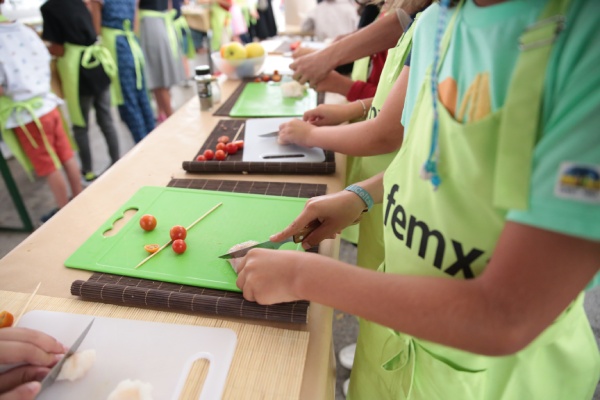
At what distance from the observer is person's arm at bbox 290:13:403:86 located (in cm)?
107

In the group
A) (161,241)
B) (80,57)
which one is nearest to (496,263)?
(161,241)

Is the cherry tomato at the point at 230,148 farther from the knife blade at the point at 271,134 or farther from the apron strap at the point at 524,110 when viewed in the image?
the apron strap at the point at 524,110

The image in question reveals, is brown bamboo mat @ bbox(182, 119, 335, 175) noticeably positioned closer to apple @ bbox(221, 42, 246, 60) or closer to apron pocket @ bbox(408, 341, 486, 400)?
apron pocket @ bbox(408, 341, 486, 400)

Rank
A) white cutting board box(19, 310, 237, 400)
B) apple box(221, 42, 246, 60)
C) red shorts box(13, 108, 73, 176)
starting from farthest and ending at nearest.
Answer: red shorts box(13, 108, 73, 176) < apple box(221, 42, 246, 60) < white cutting board box(19, 310, 237, 400)

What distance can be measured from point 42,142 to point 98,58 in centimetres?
68

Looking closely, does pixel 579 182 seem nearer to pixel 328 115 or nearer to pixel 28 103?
pixel 328 115

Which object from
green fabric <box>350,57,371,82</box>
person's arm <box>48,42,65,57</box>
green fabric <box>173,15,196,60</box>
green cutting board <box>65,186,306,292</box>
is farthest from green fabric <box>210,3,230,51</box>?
green cutting board <box>65,186,306,292</box>

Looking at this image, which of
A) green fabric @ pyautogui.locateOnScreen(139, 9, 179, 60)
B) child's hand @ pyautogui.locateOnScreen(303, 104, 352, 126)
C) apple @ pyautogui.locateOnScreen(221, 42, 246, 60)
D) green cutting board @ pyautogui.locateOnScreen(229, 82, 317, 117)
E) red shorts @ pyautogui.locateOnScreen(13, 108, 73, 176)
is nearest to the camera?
child's hand @ pyautogui.locateOnScreen(303, 104, 352, 126)

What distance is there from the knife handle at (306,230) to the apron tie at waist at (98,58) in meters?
2.18

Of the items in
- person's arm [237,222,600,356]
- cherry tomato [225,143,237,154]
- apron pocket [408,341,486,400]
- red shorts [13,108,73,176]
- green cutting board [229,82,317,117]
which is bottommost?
red shorts [13,108,73,176]

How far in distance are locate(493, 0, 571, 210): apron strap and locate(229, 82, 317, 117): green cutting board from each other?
1.03 meters

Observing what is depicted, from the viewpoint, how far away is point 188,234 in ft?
2.53

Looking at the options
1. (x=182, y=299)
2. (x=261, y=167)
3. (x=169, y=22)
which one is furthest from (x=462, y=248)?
(x=169, y=22)

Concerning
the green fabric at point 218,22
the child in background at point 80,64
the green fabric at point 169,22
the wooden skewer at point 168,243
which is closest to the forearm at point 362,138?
the wooden skewer at point 168,243
